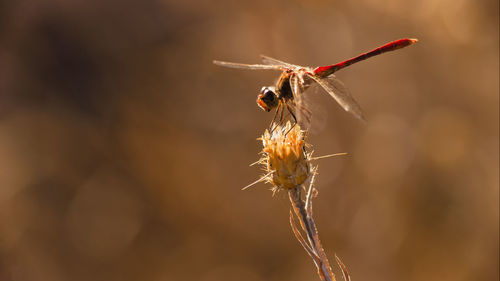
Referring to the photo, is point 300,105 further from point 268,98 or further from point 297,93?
point 268,98

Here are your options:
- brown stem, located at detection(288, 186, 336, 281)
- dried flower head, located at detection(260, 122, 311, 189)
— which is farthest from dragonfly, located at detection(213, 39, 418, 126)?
brown stem, located at detection(288, 186, 336, 281)

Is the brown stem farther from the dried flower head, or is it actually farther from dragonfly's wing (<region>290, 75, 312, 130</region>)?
dragonfly's wing (<region>290, 75, 312, 130</region>)

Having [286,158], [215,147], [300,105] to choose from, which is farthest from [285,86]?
[215,147]

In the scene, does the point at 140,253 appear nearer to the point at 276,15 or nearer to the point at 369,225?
the point at 369,225

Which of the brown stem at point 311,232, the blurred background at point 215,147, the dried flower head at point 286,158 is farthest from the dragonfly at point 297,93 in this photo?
the blurred background at point 215,147

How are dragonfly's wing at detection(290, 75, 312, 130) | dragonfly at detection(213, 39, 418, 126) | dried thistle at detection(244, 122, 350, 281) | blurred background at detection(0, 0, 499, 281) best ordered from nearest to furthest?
dried thistle at detection(244, 122, 350, 281) < dragonfly's wing at detection(290, 75, 312, 130) < dragonfly at detection(213, 39, 418, 126) < blurred background at detection(0, 0, 499, 281)
